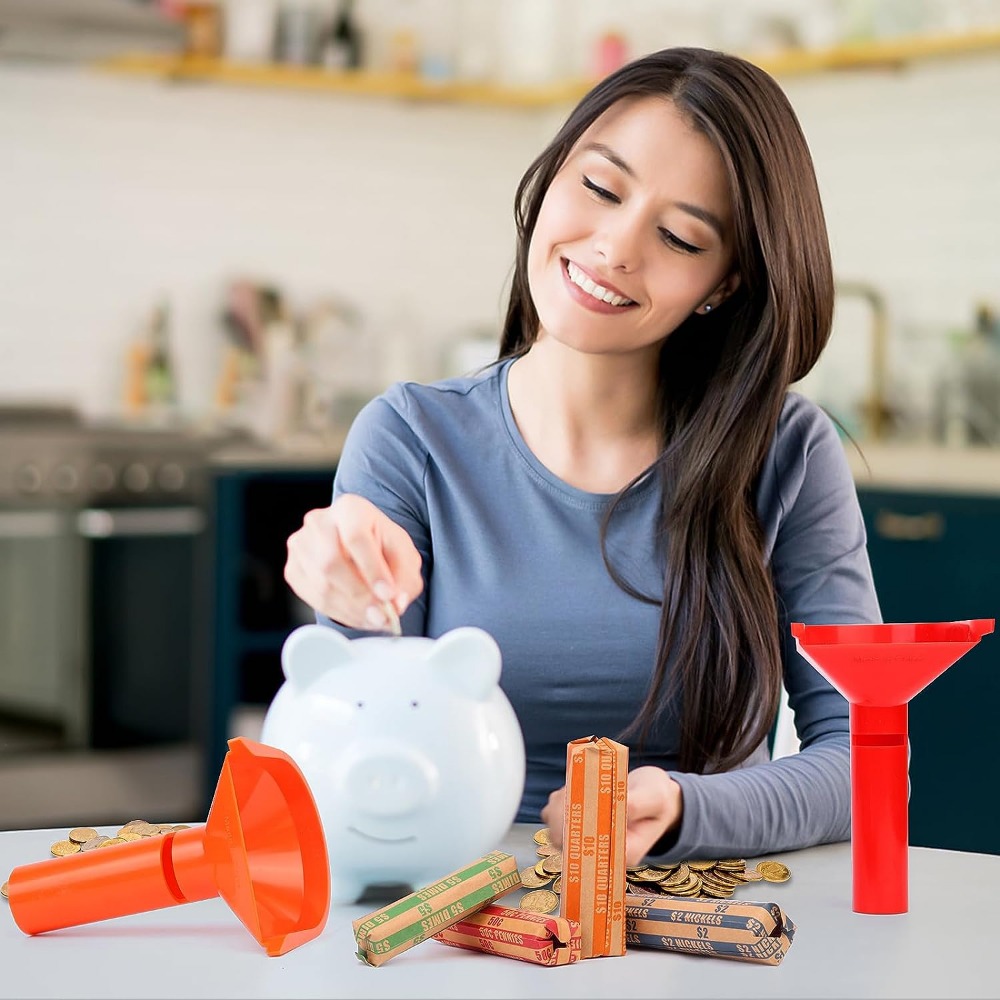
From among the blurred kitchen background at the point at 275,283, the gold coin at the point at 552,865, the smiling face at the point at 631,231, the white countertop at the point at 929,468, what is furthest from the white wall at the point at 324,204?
the gold coin at the point at 552,865

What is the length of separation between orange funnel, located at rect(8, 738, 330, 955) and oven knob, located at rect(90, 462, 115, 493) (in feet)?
9.06

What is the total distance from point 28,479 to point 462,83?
6.43 ft

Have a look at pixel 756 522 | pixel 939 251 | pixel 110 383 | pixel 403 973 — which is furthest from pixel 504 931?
pixel 110 383

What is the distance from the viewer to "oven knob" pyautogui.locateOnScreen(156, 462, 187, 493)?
12.2 ft

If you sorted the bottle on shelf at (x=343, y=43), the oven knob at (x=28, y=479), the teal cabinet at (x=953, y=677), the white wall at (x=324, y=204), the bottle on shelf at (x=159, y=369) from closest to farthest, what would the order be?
1. the teal cabinet at (x=953, y=677)
2. the oven knob at (x=28, y=479)
3. the white wall at (x=324, y=204)
4. the bottle on shelf at (x=159, y=369)
5. the bottle on shelf at (x=343, y=43)

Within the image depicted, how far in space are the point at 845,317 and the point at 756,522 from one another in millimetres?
2689

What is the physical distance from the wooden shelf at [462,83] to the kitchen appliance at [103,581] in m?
1.18

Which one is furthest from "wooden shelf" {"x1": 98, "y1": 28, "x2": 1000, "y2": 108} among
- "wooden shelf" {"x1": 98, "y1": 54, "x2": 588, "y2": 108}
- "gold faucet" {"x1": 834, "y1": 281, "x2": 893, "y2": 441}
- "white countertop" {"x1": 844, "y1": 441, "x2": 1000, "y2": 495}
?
"white countertop" {"x1": 844, "y1": 441, "x2": 1000, "y2": 495}

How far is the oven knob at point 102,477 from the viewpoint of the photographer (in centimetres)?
367

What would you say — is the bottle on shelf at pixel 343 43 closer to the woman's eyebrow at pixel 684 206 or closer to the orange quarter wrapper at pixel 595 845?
Answer: the woman's eyebrow at pixel 684 206

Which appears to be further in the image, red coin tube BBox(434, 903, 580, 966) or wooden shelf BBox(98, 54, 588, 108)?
wooden shelf BBox(98, 54, 588, 108)

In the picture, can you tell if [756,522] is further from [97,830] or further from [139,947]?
[139,947]

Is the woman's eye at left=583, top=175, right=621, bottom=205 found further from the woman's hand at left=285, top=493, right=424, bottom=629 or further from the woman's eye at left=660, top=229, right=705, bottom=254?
the woman's hand at left=285, top=493, right=424, bottom=629

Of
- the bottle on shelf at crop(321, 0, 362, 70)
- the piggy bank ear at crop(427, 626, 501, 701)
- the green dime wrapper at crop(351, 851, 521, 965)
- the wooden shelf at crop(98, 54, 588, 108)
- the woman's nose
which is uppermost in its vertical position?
the bottle on shelf at crop(321, 0, 362, 70)
